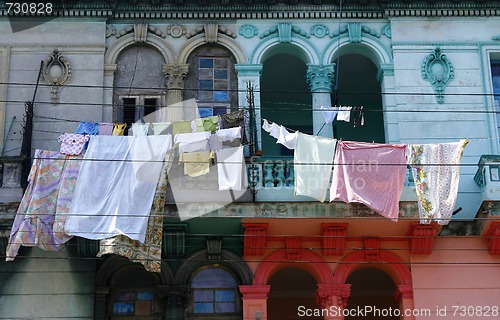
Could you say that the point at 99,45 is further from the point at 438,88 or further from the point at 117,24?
the point at 438,88

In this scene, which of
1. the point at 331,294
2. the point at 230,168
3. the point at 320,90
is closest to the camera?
the point at 230,168

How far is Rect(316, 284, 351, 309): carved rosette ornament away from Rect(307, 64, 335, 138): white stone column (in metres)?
3.24

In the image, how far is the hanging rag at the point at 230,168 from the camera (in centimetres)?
1983

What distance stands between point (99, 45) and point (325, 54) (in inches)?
187

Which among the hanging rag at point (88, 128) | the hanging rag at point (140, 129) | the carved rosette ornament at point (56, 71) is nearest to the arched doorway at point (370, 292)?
the hanging rag at point (140, 129)

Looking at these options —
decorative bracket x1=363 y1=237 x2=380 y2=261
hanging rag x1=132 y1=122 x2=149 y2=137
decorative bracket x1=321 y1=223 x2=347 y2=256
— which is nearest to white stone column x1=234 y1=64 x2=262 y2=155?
hanging rag x1=132 y1=122 x2=149 y2=137

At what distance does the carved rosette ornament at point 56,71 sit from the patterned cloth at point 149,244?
3556 mm

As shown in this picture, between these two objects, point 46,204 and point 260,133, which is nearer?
point 46,204

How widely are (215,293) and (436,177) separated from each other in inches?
189

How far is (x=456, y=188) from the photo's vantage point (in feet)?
64.8

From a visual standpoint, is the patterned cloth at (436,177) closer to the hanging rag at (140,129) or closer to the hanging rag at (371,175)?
the hanging rag at (371,175)

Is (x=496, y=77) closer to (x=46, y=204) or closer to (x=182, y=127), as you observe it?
(x=182, y=127)

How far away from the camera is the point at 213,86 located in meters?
22.2

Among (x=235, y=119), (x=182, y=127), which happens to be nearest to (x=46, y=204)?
(x=182, y=127)
